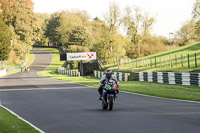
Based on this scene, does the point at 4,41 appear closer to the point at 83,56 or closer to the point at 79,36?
the point at 83,56

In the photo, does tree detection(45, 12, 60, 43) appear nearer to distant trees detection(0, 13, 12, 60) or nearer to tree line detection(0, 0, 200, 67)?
tree line detection(0, 0, 200, 67)

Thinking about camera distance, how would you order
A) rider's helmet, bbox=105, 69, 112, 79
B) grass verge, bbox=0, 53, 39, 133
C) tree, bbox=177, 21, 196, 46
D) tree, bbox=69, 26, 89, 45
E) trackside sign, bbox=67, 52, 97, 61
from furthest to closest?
1. tree, bbox=69, 26, 89, 45
2. tree, bbox=177, 21, 196, 46
3. trackside sign, bbox=67, 52, 97, 61
4. rider's helmet, bbox=105, 69, 112, 79
5. grass verge, bbox=0, 53, 39, 133

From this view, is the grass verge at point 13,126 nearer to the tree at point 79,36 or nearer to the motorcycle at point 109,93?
the motorcycle at point 109,93

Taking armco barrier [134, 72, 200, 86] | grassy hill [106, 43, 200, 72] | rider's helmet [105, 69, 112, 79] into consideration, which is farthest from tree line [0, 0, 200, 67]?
rider's helmet [105, 69, 112, 79]

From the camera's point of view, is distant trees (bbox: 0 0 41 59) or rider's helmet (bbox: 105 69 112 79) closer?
rider's helmet (bbox: 105 69 112 79)

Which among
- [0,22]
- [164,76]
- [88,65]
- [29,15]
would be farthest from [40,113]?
[29,15]

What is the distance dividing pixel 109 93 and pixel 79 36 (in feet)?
318

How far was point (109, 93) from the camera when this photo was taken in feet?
43.7

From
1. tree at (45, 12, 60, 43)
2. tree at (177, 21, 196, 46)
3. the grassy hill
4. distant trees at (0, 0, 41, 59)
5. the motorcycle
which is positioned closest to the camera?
the motorcycle

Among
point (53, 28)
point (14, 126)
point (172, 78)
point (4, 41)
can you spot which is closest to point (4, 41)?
point (4, 41)

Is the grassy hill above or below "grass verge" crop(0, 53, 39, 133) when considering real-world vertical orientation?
above

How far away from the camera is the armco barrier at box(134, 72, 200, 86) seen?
2709 cm

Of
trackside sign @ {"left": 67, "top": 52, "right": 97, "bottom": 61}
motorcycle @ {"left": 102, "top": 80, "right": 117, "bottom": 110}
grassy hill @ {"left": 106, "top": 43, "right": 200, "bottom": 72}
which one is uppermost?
trackside sign @ {"left": 67, "top": 52, "right": 97, "bottom": 61}

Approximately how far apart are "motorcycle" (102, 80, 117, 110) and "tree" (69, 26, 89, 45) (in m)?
95.1
